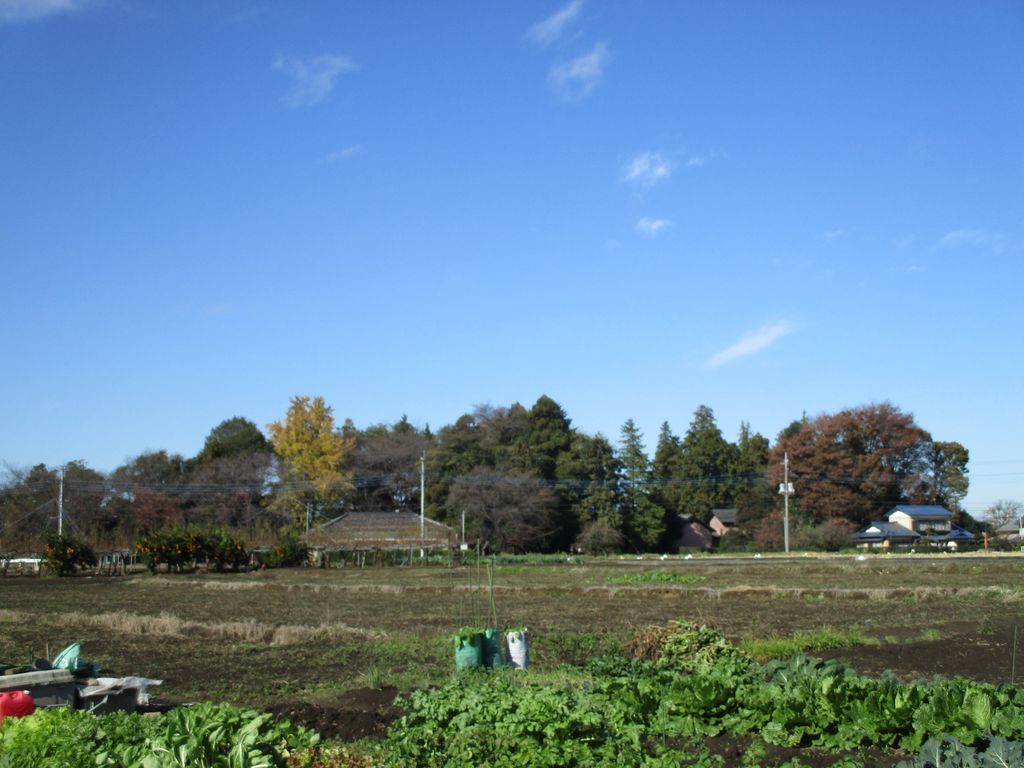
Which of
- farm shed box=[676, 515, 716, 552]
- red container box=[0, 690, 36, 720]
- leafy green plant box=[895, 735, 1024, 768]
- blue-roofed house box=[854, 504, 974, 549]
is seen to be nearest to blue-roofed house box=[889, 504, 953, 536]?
blue-roofed house box=[854, 504, 974, 549]

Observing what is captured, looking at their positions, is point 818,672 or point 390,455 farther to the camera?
point 390,455

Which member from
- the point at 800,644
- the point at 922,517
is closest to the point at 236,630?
the point at 800,644

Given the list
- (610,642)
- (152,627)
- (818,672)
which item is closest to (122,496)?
(152,627)

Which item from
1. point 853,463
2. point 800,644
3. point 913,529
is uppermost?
point 853,463

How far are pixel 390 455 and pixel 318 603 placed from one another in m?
53.5

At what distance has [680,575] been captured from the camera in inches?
1517

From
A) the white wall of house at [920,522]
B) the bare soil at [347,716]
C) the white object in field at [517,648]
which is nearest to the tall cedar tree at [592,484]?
the white wall of house at [920,522]

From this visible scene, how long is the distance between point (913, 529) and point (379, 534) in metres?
42.6

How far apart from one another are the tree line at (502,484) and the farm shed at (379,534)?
2.77m

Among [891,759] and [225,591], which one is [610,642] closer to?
[891,759]

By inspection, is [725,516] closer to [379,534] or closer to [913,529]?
[913,529]

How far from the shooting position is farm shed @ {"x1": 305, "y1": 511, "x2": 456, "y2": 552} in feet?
205

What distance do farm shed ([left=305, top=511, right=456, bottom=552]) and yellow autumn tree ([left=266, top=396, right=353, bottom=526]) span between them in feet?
14.8

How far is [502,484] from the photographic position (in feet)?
227
